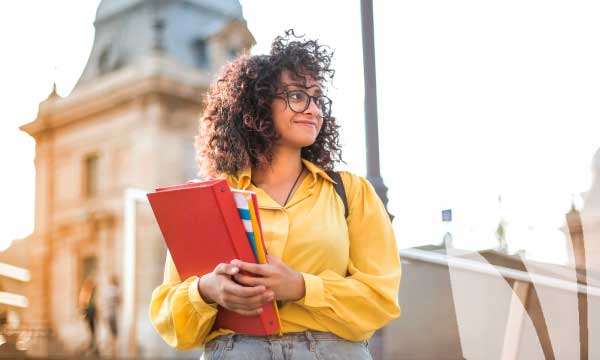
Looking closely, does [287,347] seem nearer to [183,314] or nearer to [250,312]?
[250,312]

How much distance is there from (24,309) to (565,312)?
61.8 feet

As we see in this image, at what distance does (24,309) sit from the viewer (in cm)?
1973

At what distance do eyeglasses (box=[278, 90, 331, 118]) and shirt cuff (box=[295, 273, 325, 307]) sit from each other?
503mm

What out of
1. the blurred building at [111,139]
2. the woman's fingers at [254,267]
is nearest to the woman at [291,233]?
the woman's fingers at [254,267]

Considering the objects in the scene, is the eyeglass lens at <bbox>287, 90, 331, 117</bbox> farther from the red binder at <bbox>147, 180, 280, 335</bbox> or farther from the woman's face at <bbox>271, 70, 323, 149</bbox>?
the red binder at <bbox>147, 180, 280, 335</bbox>

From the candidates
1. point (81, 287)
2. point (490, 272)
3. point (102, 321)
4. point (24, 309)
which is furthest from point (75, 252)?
point (490, 272)

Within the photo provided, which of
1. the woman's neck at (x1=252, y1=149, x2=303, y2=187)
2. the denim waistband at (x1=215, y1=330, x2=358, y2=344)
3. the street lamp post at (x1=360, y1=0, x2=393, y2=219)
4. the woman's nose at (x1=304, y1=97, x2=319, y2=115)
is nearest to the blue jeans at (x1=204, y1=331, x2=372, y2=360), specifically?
the denim waistband at (x1=215, y1=330, x2=358, y2=344)

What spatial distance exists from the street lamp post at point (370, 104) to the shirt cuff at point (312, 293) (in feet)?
6.64

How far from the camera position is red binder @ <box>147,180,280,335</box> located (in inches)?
72.6

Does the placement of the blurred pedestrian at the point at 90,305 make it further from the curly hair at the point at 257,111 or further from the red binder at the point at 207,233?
the red binder at the point at 207,233

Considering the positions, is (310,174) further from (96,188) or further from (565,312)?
(96,188)

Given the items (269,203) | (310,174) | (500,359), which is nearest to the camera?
(269,203)

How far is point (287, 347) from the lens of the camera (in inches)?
74.3

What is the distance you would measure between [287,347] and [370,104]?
7.53ft
